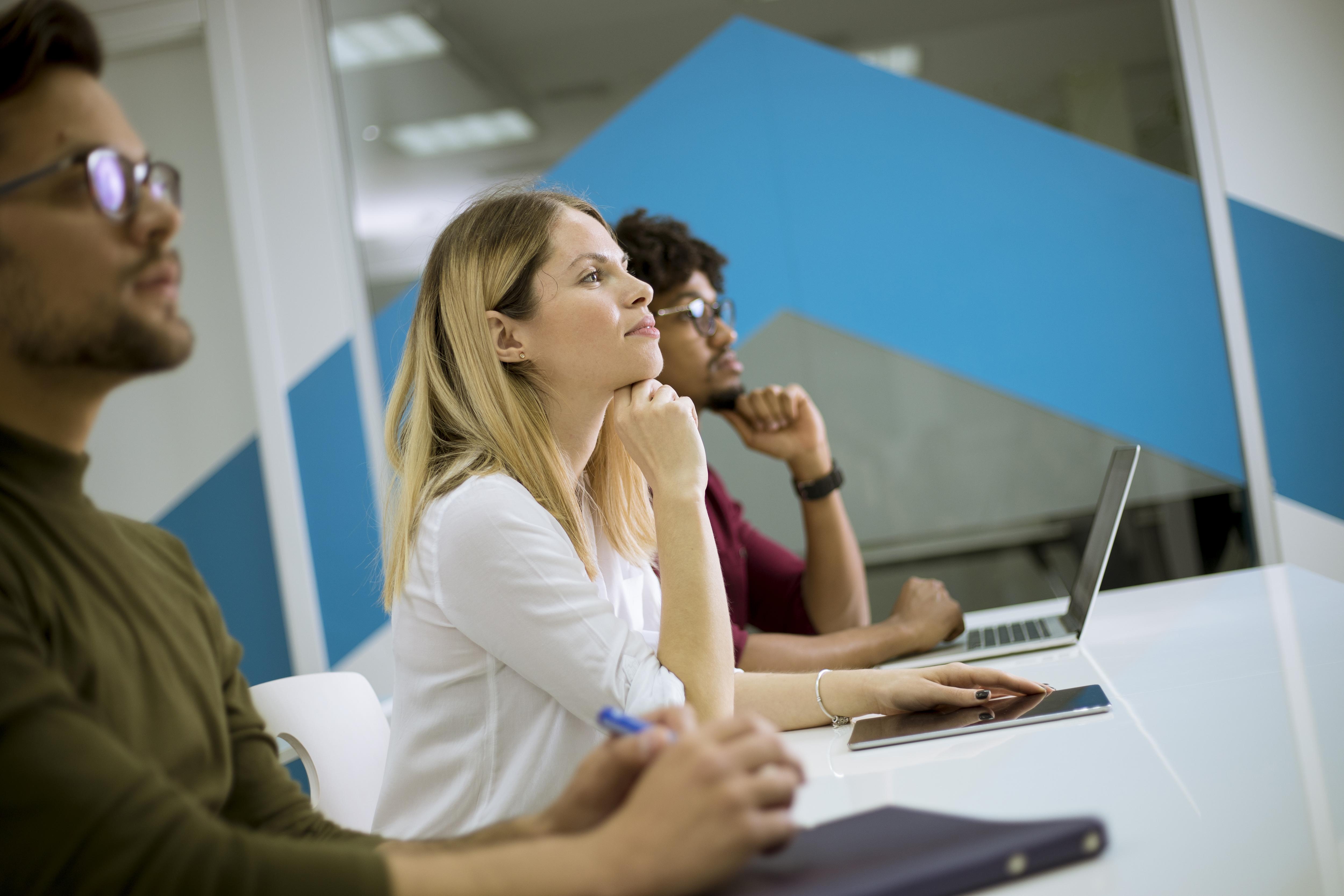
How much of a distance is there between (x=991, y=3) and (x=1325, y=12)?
1018mm

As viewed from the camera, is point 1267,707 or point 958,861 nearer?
point 958,861

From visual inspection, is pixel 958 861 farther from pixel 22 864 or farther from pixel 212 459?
pixel 212 459

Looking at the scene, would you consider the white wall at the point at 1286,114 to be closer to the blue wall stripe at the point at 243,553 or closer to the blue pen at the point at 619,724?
the blue pen at the point at 619,724

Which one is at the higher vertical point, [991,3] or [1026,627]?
[991,3]

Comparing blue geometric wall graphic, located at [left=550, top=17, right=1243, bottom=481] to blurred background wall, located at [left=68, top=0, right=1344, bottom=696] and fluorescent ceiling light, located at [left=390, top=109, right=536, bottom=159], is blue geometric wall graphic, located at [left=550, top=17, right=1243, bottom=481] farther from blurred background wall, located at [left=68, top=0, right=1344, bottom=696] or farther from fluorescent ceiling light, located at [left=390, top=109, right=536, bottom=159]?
fluorescent ceiling light, located at [left=390, top=109, right=536, bottom=159]

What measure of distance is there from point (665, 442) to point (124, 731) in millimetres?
806

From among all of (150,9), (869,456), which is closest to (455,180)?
(150,9)

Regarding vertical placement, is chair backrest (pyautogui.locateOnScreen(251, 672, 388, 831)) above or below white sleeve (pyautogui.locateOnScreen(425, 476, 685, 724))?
below

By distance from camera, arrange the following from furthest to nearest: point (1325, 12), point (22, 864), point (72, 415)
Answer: point (1325, 12) → point (72, 415) → point (22, 864)

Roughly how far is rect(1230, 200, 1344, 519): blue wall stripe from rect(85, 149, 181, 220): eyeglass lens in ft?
10.8

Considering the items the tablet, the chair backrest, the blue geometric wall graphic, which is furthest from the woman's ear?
the blue geometric wall graphic

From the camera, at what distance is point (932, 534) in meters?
3.27

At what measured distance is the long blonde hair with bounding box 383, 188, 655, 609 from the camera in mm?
1376

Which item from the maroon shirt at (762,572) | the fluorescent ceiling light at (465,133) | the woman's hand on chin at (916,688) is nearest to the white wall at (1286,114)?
the maroon shirt at (762,572)
